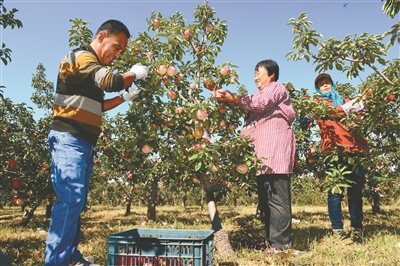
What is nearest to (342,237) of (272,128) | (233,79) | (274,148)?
(274,148)

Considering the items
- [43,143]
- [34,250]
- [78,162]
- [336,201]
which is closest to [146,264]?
[78,162]

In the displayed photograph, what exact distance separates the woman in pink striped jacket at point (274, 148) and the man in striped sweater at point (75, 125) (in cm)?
126

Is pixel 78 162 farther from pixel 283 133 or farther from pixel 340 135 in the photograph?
pixel 340 135

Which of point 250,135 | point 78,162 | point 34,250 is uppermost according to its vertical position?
point 250,135

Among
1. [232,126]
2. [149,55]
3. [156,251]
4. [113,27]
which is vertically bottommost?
[156,251]

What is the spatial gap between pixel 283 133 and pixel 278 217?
0.92 metres

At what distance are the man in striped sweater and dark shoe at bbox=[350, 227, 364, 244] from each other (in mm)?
3439

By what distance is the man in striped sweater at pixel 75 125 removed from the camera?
7.39ft

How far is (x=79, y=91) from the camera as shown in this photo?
251cm

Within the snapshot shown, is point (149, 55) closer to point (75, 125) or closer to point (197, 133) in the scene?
point (197, 133)

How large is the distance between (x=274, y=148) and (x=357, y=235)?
6.45ft

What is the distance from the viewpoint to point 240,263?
306 centimetres

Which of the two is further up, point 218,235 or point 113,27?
point 113,27

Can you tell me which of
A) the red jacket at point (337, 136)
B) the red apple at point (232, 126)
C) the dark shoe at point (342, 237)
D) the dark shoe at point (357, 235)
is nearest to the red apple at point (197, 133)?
the red apple at point (232, 126)
